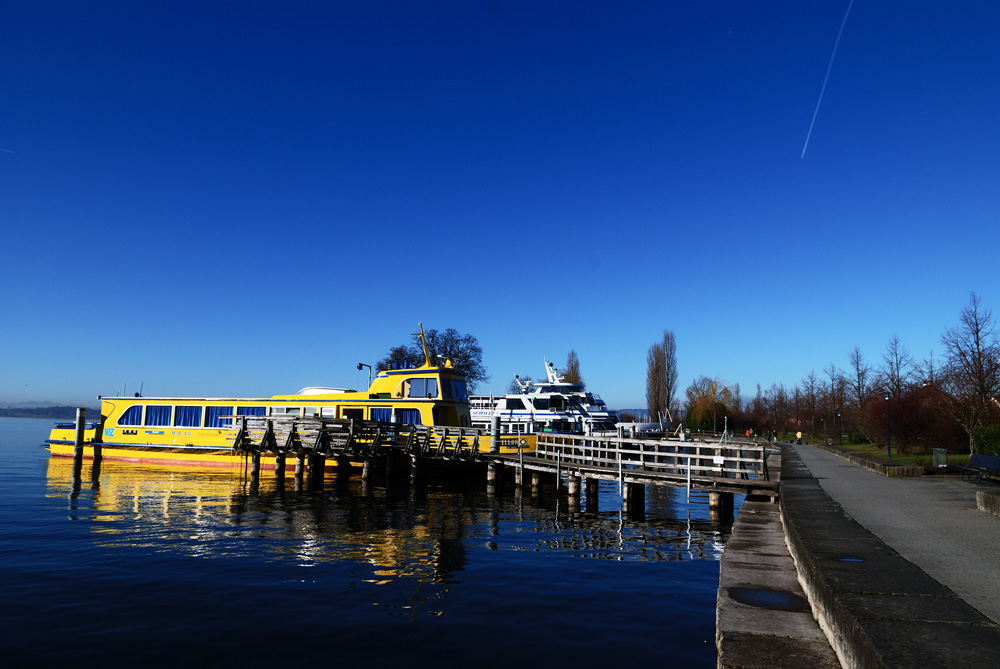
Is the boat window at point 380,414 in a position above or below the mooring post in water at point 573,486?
above

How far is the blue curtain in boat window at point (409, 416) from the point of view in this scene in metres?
33.7

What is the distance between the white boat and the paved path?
23.7 metres

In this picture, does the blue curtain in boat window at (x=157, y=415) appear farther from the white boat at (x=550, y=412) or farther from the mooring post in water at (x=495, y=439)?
the mooring post in water at (x=495, y=439)

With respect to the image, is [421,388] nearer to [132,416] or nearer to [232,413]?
[232,413]

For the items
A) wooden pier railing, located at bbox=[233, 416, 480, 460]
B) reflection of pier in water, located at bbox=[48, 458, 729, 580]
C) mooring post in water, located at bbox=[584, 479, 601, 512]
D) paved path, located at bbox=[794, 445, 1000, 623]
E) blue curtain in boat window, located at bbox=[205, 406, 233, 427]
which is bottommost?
reflection of pier in water, located at bbox=[48, 458, 729, 580]

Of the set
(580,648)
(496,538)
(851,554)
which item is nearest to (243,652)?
(580,648)

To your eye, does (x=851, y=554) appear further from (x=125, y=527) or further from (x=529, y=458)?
(x=529, y=458)

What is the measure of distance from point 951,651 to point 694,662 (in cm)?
414

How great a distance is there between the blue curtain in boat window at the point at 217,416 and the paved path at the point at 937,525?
30.3 metres

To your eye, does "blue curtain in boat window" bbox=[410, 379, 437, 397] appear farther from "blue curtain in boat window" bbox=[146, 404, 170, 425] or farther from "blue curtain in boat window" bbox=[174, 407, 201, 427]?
"blue curtain in boat window" bbox=[146, 404, 170, 425]

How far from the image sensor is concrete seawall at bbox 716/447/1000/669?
4.57 metres

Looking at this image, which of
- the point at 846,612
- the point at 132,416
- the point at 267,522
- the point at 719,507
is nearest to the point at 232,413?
the point at 132,416

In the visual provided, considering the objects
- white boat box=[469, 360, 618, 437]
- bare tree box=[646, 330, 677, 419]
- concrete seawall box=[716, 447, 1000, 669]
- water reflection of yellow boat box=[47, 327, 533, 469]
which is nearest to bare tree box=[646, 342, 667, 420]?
bare tree box=[646, 330, 677, 419]

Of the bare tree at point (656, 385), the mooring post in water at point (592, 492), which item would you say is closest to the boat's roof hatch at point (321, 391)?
the mooring post in water at point (592, 492)
